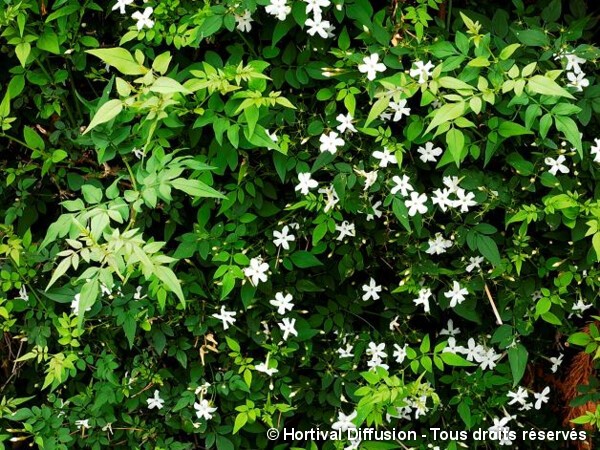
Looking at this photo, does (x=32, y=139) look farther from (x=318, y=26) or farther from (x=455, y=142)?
(x=455, y=142)

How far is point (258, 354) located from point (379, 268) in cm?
48

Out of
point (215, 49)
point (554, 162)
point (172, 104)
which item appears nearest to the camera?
point (172, 104)

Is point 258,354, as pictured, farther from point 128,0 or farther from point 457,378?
point 128,0

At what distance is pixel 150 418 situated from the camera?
2.47 m

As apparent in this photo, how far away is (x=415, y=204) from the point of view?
220 centimetres

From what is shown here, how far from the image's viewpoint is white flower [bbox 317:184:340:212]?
2201 millimetres

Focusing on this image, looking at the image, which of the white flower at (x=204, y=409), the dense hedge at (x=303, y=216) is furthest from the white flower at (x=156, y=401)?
the white flower at (x=204, y=409)

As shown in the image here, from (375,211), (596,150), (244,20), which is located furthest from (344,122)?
(596,150)

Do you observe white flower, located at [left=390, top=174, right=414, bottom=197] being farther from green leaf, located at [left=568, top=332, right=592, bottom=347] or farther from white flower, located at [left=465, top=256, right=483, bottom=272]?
green leaf, located at [left=568, top=332, right=592, bottom=347]

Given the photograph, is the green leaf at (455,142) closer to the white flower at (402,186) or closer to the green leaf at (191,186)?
the white flower at (402,186)

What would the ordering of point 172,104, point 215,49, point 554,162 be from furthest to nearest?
point 215,49 < point 554,162 < point 172,104

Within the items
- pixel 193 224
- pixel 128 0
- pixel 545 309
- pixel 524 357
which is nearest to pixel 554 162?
pixel 545 309

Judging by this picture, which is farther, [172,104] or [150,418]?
[150,418]

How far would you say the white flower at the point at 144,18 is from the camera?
2.15 m
